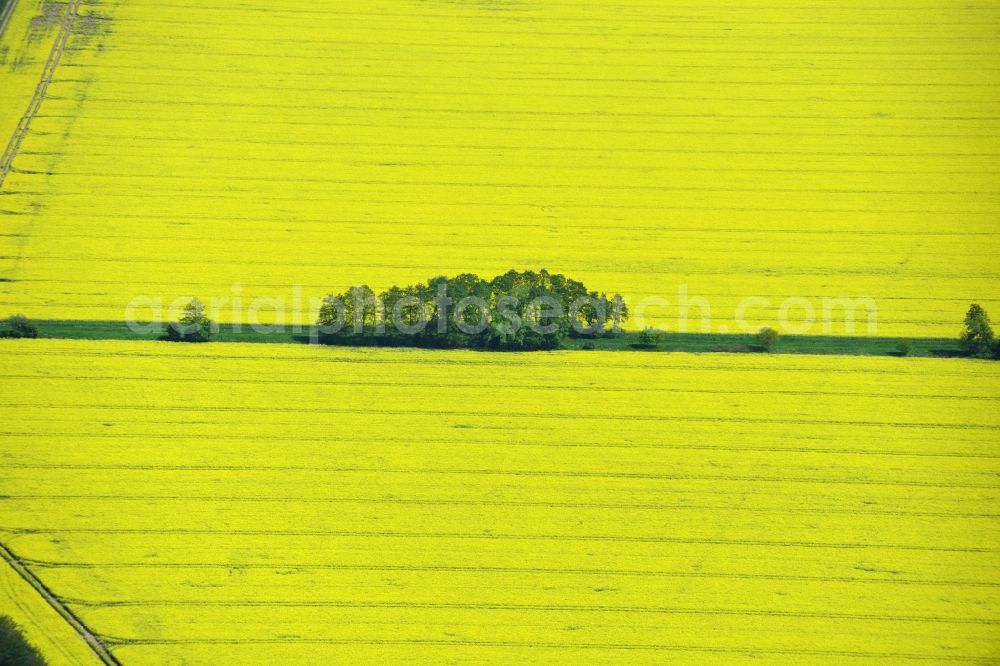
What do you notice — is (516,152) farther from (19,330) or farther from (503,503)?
(503,503)

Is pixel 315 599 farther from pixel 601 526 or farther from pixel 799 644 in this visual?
pixel 799 644

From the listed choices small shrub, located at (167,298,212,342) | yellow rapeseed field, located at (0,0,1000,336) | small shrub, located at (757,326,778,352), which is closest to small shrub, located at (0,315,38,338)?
yellow rapeseed field, located at (0,0,1000,336)

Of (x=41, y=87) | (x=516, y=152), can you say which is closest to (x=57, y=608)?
(x=516, y=152)

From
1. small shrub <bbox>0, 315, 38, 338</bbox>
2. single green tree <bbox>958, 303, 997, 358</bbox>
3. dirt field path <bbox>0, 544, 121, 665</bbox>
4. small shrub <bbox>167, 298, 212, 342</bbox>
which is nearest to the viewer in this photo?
dirt field path <bbox>0, 544, 121, 665</bbox>

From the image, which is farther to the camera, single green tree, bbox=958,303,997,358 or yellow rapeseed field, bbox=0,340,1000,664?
single green tree, bbox=958,303,997,358

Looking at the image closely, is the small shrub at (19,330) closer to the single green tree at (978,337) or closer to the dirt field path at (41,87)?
the dirt field path at (41,87)

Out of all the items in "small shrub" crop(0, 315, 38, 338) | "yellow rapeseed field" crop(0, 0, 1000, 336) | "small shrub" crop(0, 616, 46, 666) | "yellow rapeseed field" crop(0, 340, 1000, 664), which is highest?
"yellow rapeseed field" crop(0, 0, 1000, 336)

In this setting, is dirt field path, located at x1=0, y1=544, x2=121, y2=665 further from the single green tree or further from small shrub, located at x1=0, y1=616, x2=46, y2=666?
the single green tree
